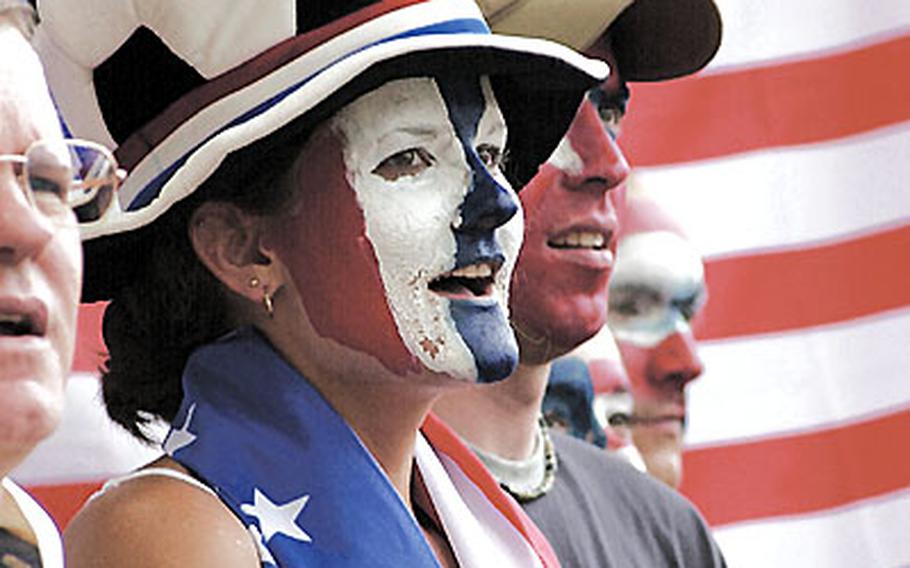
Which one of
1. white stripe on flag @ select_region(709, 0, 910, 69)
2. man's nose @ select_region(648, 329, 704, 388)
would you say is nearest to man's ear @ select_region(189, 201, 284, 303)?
man's nose @ select_region(648, 329, 704, 388)

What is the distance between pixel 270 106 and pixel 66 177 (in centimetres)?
51

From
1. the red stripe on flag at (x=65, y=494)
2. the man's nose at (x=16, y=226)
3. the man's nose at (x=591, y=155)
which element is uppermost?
the man's nose at (x=591, y=155)

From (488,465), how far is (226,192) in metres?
0.72

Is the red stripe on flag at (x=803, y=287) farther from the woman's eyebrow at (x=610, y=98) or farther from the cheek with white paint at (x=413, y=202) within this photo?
the cheek with white paint at (x=413, y=202)

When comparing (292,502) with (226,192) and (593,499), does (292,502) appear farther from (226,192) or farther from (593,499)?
(593,499)

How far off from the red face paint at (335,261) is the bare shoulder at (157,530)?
0.22m

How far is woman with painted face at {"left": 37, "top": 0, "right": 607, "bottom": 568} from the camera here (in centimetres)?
252

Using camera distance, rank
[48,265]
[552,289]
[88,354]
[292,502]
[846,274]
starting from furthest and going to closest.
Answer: [846,274] < [88,354] < [552,289] < [292,502] < [48,265]

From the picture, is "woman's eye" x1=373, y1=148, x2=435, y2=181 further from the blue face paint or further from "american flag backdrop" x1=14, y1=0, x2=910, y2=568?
"american flag backdrop" x1=14, y1=0, x2=910, y2=568

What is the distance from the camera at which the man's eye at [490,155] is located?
2629 millimetres

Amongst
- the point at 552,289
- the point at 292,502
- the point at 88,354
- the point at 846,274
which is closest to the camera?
the point at 292,502

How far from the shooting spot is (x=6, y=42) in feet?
6.68

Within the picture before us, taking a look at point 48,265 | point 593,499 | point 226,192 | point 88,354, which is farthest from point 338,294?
point 88,354

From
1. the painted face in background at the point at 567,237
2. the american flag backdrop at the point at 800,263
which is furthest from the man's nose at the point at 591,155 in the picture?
the american flag backdrop at the point at 800,263
